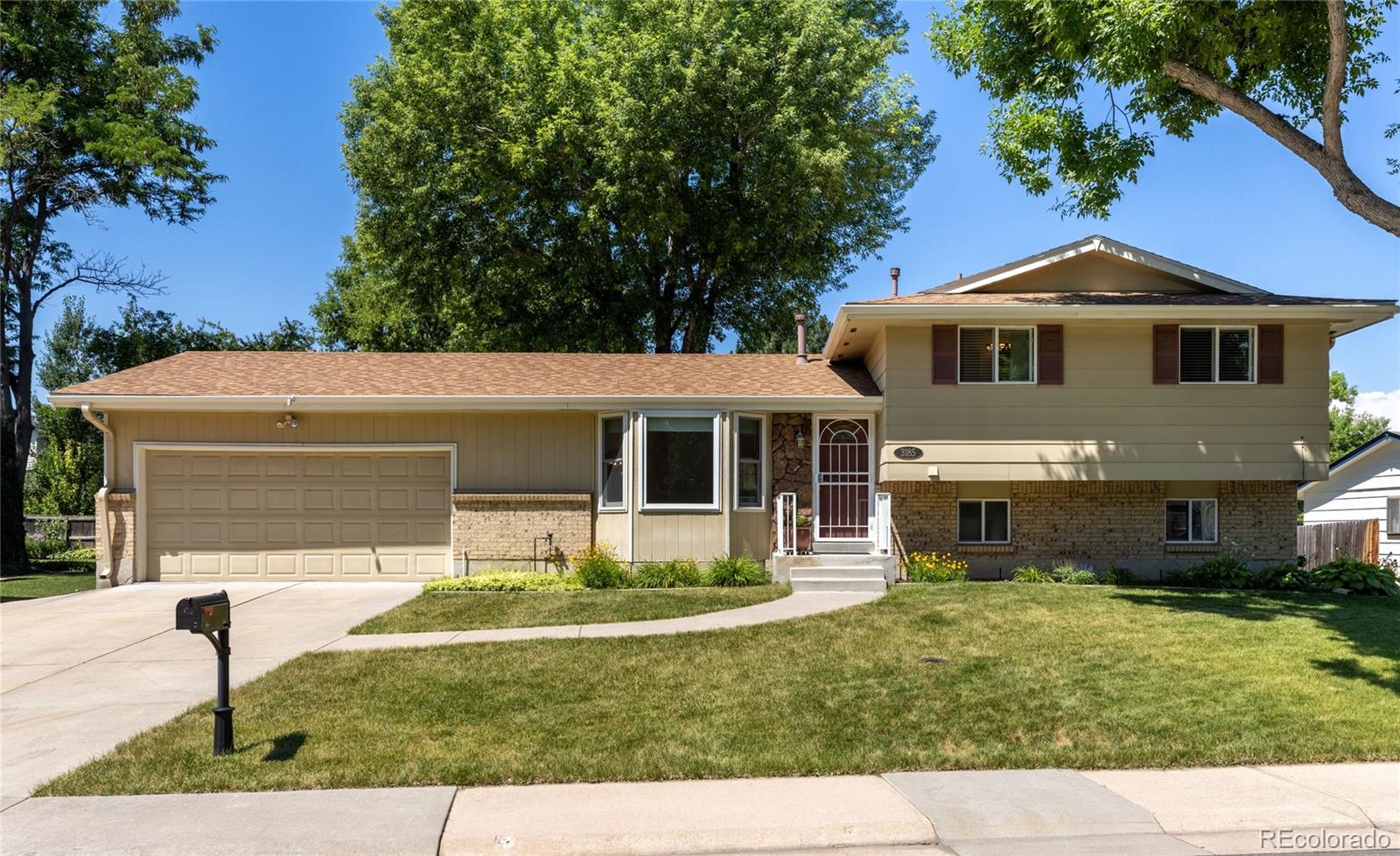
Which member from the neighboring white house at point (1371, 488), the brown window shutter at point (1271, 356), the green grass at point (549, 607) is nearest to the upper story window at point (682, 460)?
the green grass at point (549, 607)

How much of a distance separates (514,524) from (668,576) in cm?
284

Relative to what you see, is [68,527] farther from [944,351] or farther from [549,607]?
[944,351]

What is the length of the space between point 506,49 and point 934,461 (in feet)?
55.3

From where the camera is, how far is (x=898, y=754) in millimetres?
6492

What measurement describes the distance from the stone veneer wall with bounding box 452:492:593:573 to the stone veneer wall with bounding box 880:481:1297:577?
5289 mm

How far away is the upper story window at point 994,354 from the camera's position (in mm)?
14695

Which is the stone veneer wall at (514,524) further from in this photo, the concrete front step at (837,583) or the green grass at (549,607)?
the concrete front step at (837,583)

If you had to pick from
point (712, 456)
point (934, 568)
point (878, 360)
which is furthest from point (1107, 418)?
point (712, 456)

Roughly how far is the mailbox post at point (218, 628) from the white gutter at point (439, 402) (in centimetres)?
849

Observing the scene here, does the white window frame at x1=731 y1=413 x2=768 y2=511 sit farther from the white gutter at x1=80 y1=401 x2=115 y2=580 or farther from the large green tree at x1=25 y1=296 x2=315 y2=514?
the large green tree at x1=25 y1=296 x2=315 y2=514

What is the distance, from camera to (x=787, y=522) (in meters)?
15.2

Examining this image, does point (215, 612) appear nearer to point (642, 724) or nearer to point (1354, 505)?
point (642, 724)

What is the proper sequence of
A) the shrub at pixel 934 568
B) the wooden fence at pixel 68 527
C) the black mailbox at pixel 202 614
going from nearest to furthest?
the black mailbox at pixel 202 614, the shrub at pixel 934 568, the wooden fence at pixel 68 527

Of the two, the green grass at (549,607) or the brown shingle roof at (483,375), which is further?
the brown shingle roof at (483,375)
